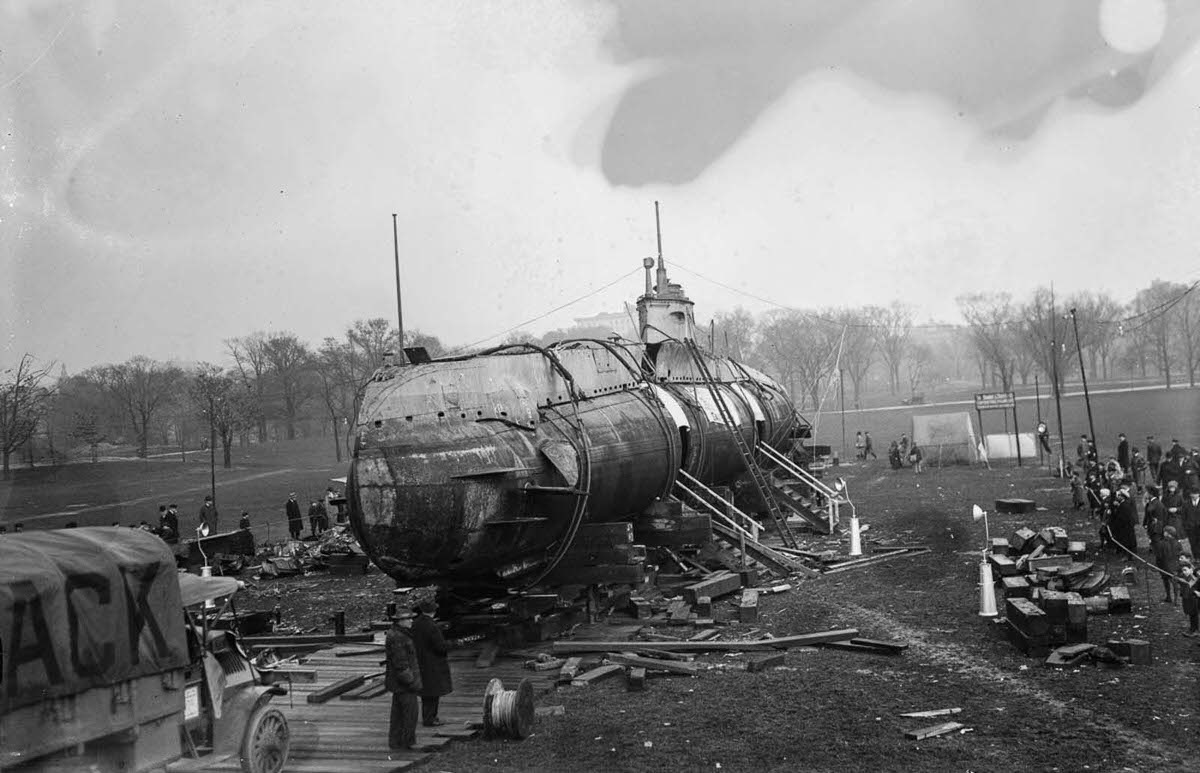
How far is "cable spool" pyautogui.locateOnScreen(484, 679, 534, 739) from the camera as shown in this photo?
991 cm

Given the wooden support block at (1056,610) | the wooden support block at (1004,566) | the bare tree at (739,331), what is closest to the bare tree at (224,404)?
the wooden support block at (1004,566)

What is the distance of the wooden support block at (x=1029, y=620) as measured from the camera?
39.7 feet

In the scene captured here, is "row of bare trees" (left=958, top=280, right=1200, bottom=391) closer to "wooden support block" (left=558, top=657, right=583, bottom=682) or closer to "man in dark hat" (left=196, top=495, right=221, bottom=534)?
"man in dark hat" (left=196, top=495, right=221, bottom=534)

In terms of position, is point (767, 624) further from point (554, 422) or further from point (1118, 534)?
point (1118, 534)

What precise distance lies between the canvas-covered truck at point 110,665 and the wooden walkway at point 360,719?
14.7 inches

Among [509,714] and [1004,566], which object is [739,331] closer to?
[1004,566]

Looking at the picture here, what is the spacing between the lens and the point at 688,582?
1816 centimetres

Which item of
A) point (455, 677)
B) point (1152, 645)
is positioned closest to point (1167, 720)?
point (1152, 645)

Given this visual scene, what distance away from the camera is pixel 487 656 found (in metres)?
13.4

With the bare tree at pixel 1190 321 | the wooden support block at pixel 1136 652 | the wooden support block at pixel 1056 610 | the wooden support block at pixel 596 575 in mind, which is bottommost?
the wooden support block at pixel 1136 652

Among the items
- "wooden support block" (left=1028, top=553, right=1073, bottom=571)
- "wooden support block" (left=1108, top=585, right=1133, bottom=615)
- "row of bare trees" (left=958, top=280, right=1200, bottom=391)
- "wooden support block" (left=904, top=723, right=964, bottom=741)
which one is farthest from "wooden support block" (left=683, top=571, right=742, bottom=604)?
"row of bare trees" (left=958, top=280, right=1200, bottom=391)

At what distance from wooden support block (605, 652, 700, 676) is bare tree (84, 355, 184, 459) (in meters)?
35.7

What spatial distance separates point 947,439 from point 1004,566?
25595 mm

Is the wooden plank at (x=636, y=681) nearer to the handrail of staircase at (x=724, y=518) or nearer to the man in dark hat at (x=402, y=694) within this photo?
the man in dark hat at (x=402, y=694)
